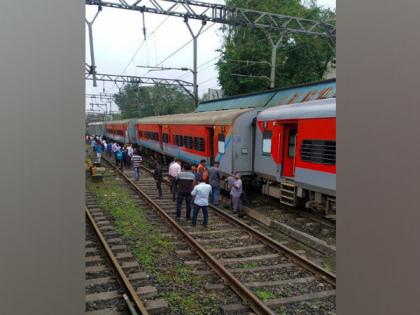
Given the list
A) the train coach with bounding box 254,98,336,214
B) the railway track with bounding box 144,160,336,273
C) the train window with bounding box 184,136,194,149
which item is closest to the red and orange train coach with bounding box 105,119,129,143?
the train window with bounding box 184,136,194,149

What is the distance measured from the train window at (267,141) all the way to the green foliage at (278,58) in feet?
62.1

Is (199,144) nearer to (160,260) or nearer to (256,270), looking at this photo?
(160,260)

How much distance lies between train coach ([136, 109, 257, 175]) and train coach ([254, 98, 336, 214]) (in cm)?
43

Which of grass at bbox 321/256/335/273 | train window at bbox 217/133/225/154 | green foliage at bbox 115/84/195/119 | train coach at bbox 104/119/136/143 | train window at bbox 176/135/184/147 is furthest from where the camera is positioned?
green foliage at bbox 115/84/195/119

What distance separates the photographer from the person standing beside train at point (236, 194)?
1194 centimetres

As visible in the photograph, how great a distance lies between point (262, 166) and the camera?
12.8 m

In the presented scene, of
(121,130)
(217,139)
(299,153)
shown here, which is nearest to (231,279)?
(299,153)

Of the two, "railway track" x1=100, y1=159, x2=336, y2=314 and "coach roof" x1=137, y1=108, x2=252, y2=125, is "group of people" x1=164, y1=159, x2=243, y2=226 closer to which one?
"railway track" x1=100, y1=159, x2=336, y2=314

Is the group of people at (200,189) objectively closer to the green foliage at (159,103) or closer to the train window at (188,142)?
the train window at (188,142)

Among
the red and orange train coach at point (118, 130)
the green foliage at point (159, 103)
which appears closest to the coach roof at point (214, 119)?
the red and orange train coach at point (118, 130)

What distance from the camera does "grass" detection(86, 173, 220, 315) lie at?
6.23 meters
